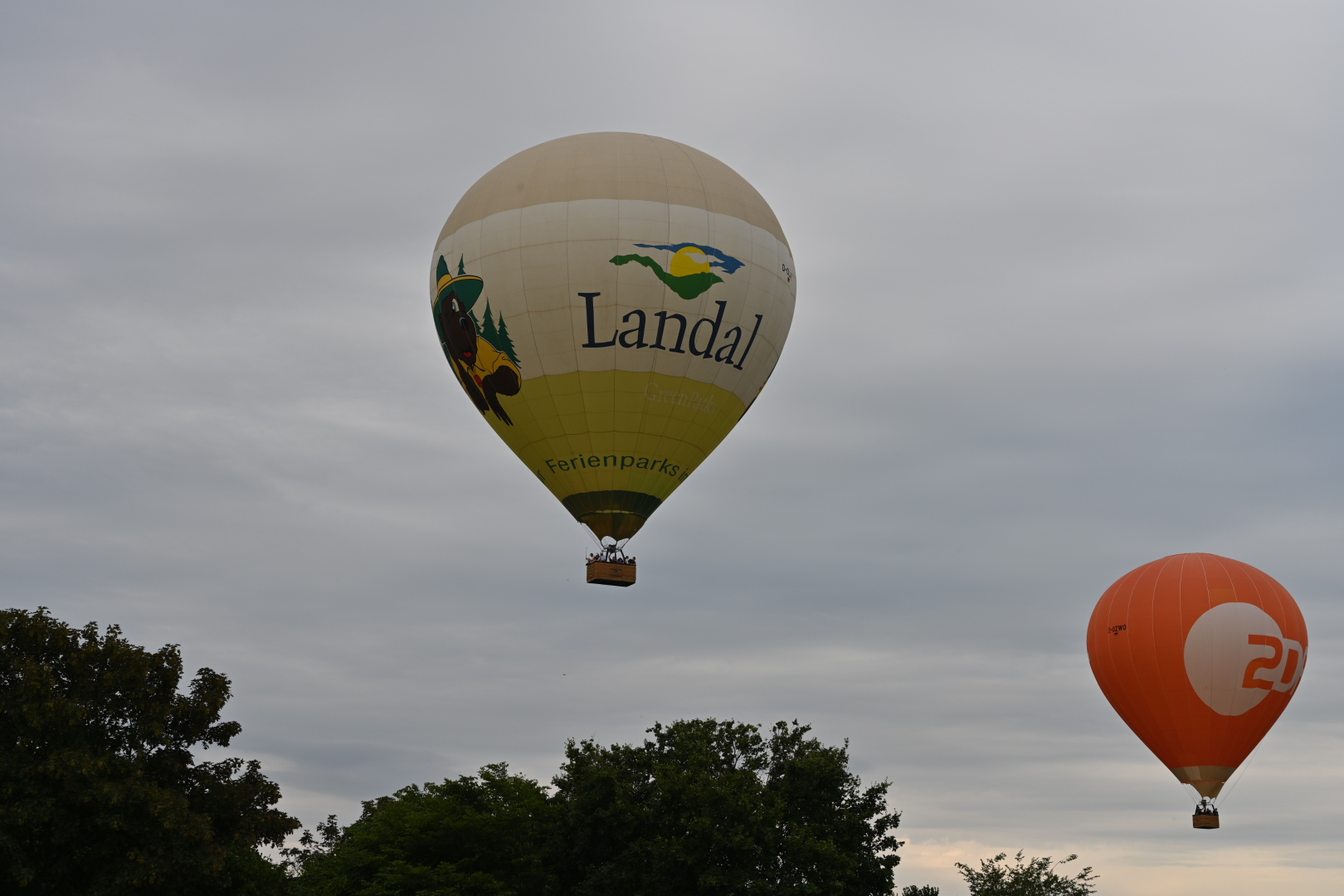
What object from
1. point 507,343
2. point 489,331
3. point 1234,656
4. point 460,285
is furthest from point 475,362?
point 1234,656

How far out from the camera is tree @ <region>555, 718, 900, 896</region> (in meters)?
40.5

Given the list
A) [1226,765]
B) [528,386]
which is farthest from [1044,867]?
[528,386]

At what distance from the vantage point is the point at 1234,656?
50.1 metres

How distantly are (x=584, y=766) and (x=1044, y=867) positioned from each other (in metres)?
16.9

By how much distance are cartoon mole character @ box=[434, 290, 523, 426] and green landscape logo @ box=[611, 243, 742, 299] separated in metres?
4.07

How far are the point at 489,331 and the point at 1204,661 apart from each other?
25485 mm

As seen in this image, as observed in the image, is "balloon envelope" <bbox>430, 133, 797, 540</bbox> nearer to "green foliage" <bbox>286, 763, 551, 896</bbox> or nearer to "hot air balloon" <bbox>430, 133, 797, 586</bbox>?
"hot air balloon" <bbox>430, 133, 797, 586</bbox>

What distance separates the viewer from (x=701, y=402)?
4062 centimetres

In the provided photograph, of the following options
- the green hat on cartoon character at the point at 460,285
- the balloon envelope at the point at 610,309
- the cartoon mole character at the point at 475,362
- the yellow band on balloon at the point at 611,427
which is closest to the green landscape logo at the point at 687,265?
the balloon envelope at the point at 610,309

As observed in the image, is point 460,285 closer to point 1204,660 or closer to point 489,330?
point 489,330

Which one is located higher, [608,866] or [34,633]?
[34,633]

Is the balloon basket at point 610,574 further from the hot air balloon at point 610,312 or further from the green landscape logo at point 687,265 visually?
the green landscape logo at point 687,265

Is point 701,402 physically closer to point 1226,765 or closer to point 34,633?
point 34,633

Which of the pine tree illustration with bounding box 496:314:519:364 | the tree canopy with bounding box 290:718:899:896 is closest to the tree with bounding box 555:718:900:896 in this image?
the tree canopy with bounding box 290:718:899:896
